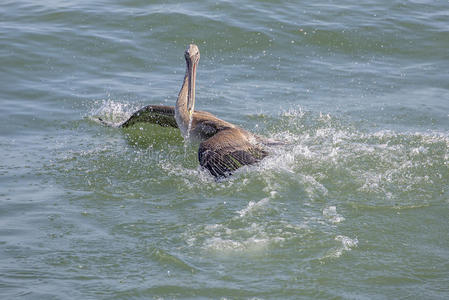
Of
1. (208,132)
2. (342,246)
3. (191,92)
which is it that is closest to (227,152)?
(208,132)

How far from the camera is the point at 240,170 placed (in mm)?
6895

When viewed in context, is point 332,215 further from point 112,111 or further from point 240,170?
point 112,111

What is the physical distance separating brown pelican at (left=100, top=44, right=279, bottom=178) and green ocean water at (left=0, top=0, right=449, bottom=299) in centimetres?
15

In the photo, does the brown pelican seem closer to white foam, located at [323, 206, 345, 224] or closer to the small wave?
the small wave

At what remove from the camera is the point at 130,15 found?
12.5 m

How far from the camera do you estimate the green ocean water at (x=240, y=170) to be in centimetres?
536

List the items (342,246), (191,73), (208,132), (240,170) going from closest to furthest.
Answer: (342,246), (240,170), (208,132), (191,73)

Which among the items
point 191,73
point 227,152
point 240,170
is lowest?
point 240,170

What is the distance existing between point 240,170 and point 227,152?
0.23 m

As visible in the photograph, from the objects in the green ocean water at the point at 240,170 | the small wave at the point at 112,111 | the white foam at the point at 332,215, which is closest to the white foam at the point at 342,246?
the green ocean water at the point at 240,170

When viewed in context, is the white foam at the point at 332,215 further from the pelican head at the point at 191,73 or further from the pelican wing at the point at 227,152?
the pelican head at the point at 191,73

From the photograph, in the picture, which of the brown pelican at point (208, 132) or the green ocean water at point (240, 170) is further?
the brown pelican at point (208, 132)

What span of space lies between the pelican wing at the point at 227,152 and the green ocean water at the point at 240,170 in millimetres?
126

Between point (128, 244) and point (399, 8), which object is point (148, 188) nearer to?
point (128, 244)
